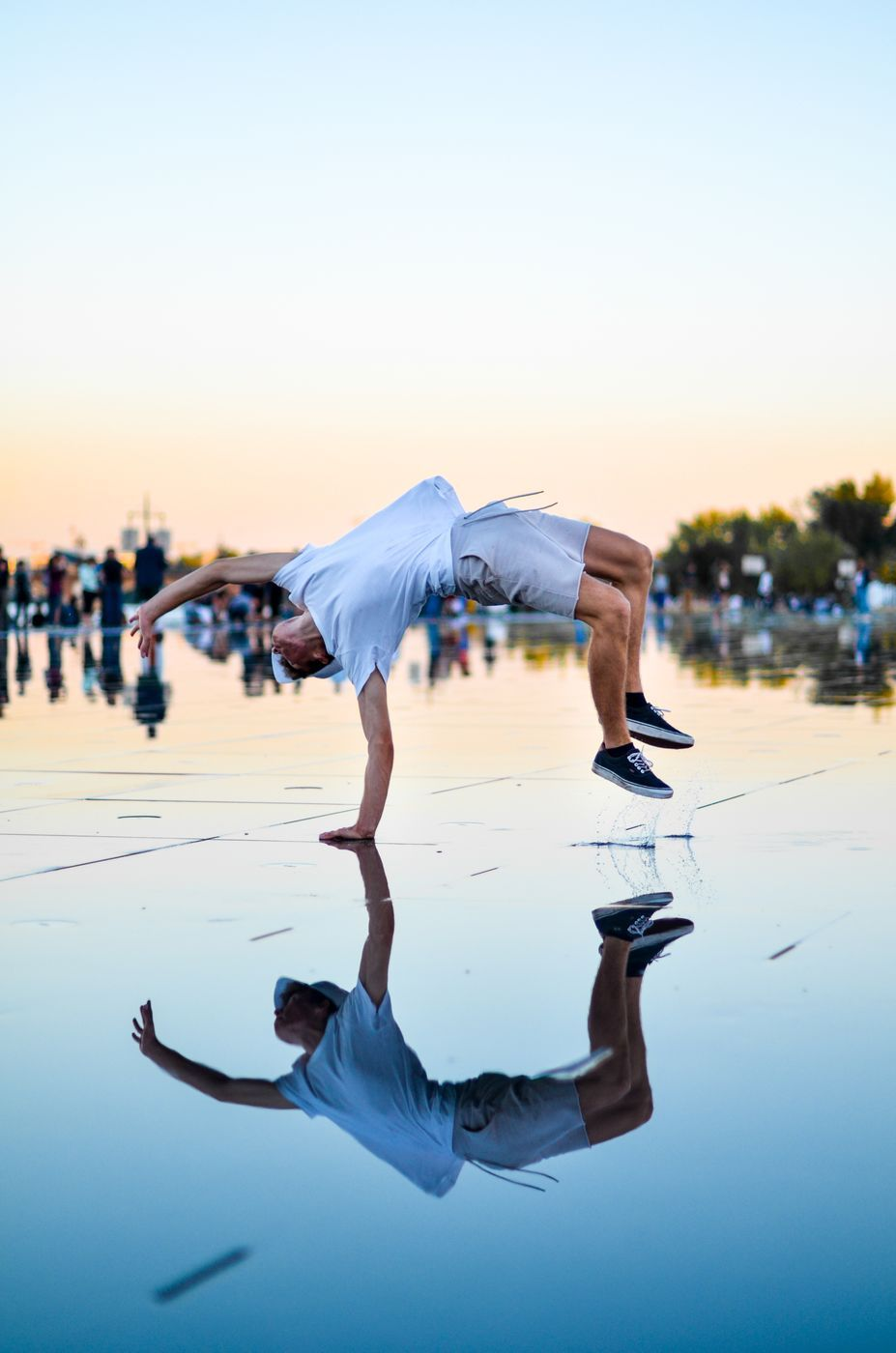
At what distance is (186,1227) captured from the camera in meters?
2.64

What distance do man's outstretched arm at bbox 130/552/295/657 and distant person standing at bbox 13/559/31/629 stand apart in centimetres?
3302

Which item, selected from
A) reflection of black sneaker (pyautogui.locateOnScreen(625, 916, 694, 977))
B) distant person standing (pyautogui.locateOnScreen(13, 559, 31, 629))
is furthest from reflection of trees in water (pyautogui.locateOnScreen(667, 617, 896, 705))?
distant person standing (pyautogui.locateOnScreen(13, 559, 31, 629))

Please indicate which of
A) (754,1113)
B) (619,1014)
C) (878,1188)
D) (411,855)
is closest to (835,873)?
(411,855)

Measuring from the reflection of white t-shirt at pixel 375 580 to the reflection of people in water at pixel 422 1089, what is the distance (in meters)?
2.76

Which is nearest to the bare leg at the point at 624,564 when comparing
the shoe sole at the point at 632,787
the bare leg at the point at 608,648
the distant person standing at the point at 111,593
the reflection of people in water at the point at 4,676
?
the bare leg at the point at 608,648

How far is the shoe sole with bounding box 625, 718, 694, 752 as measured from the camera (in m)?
6.92

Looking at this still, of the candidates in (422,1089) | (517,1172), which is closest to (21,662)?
(422,1089)

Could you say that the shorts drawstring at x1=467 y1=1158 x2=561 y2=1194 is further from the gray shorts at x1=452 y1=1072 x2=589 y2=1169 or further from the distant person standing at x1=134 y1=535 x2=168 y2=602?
the distant person standing at x1=134 y1=535 x2=168 y2=602

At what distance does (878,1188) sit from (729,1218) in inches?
11.2

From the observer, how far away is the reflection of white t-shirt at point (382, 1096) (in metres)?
2.94

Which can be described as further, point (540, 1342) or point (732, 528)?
point (732, 528)

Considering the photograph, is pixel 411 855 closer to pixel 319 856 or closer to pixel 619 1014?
pixel 319 856

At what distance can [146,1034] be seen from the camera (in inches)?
148

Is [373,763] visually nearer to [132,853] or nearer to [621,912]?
[132,853]
